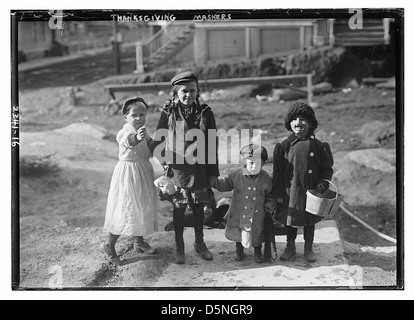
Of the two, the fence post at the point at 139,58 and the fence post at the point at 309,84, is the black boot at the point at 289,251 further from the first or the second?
the fence post at the point at 139,58

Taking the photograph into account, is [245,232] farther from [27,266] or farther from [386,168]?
[27,266]

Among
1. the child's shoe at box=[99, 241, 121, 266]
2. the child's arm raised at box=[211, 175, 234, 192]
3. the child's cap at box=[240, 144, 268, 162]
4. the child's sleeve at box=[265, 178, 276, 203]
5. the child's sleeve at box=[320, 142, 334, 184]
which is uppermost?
the child's cap at box=[240, 144, 268, 162]

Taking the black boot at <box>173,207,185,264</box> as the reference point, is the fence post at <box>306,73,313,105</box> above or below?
above

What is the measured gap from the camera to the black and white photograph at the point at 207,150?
634cm

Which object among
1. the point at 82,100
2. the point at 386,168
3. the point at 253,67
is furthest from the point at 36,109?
the point at 386,168

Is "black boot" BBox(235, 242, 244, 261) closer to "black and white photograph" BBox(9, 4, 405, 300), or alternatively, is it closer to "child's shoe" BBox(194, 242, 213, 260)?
"black and white photograph" BBox(9, 4, 405, 300)

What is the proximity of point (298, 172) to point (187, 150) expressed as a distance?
3.35 feet

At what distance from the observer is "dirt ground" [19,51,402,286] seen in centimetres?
662

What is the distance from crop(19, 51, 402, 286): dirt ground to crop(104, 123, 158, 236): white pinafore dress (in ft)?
0.62

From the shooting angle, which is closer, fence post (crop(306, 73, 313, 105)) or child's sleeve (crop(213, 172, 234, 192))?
child's sleeve (crop(213, 172, 234, 192))

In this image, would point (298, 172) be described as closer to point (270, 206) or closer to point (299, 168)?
point (299, 168)

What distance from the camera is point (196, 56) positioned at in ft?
22.4

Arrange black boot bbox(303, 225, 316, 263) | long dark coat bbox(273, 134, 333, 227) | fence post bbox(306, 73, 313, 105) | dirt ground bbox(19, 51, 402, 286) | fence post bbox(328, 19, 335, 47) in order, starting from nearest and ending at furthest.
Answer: long dark coat bbox(273, 134, 333, 227) < black boot bbox(303, 225, 316, 263) < fence post bbox(328, 19, 335, 47) < dirt ground bbox(19, 51, 402, 286) < fence post bbox(306, 73, 313, 105)

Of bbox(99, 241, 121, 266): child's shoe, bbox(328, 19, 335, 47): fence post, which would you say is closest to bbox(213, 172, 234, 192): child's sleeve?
bbox(99, 241, 121, 266): child's shoe
